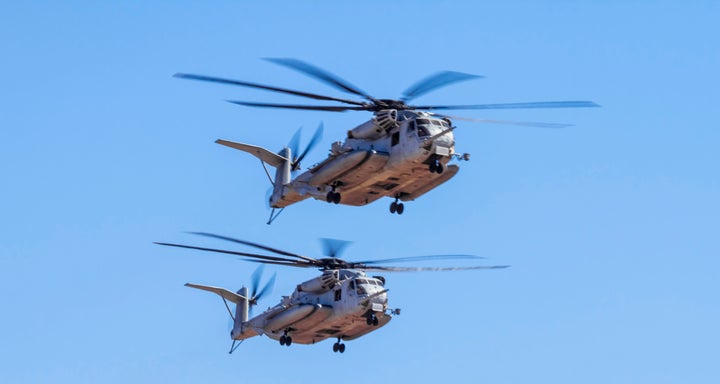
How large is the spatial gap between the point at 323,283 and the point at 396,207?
19.2 ft

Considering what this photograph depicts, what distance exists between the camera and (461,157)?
6588 cm

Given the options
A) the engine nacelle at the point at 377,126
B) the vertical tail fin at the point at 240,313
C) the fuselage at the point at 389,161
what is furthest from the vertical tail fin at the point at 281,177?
the vertical tail fin at the point at 240,313

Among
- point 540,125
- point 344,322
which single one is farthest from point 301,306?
point 540,125

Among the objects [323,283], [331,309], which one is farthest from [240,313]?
[331,309]

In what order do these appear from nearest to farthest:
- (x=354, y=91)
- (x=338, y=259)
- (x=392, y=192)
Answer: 1. (x=354, y=91)
2. (x=392, y=192)
3. (x=338, y=259)

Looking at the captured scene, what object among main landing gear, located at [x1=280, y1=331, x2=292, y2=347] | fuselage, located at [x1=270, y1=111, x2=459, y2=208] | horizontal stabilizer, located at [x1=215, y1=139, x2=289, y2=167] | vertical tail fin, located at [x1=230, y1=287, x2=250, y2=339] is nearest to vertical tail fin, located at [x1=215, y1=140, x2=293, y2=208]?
horizontal stabilizer, located at [x1=215, y1=139, x2=289, y2=167]

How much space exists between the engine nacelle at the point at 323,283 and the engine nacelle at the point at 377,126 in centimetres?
802

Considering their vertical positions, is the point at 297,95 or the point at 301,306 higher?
the point at 297,95

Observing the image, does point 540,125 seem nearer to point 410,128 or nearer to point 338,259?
point 410,128

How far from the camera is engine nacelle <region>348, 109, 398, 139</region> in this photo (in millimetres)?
66375

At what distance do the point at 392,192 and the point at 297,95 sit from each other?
9.33 m

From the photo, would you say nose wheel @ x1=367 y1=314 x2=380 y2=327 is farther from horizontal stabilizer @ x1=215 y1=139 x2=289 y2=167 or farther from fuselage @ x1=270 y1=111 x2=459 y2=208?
horizontal stabilizer @ x1=215 y1=139 x2=289 y2=167

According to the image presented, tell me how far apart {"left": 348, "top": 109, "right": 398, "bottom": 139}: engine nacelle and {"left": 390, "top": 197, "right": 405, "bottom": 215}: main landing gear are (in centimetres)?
387

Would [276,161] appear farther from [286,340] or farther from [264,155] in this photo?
[286,340]
